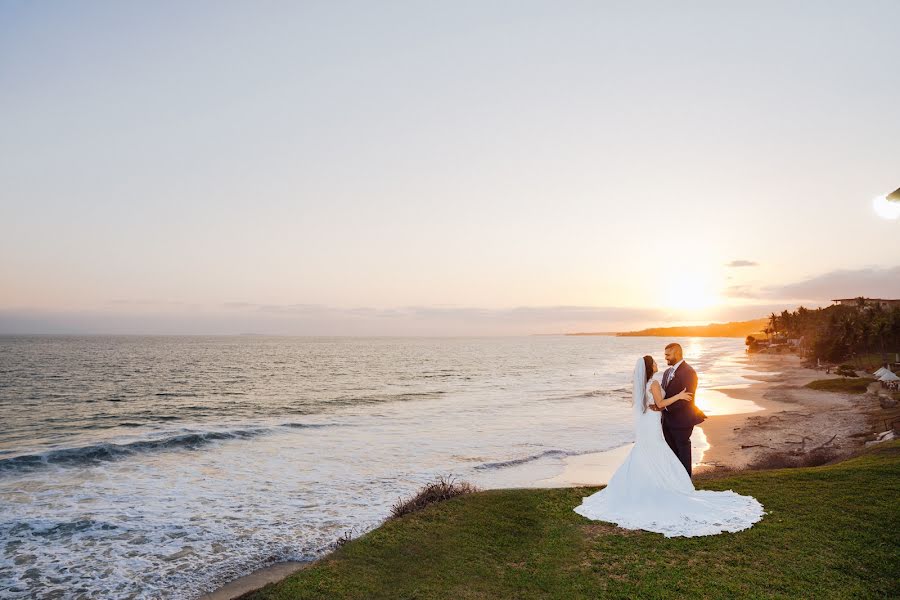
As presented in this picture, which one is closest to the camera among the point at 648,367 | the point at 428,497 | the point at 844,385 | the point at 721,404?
the point at 648,367

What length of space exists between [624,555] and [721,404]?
37.7 meters

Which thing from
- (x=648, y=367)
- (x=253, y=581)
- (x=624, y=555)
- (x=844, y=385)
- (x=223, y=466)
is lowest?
(x=844, y=385)

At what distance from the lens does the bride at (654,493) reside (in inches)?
412

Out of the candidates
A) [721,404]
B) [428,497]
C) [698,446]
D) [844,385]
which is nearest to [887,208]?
[428,497]

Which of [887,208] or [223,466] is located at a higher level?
[887,208]

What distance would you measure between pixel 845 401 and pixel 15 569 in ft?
156

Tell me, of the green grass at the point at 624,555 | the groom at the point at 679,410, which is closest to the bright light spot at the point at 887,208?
the green grass at the point at 624,555

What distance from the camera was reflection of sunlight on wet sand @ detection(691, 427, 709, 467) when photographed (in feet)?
71.7

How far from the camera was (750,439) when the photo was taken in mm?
25516

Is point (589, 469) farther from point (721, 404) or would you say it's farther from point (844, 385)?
point (844, 385)

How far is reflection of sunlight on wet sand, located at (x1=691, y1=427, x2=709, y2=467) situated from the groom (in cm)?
1019

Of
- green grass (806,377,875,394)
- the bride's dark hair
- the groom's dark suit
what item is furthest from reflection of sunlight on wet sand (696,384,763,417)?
the bride's dark hair

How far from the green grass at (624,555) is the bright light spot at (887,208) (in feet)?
18.0

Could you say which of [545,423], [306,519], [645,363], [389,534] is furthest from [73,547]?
[545,423]
